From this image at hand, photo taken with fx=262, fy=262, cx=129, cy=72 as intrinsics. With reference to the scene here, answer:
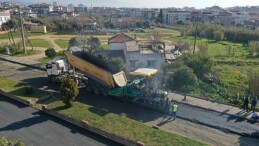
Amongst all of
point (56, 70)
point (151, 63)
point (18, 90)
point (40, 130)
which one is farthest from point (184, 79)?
point (18, 90)

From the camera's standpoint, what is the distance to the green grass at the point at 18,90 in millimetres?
20297

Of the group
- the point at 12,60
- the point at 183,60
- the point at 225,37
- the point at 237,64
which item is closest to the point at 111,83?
the point at 183,60

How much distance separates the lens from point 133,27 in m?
105

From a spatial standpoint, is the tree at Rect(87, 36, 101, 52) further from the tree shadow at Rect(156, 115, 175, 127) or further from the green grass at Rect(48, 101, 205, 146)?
the tree shadow at Rect(156, 115, 175, 127)

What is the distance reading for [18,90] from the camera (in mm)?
21391

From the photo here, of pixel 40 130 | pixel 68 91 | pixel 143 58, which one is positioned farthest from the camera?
pixel 143 58

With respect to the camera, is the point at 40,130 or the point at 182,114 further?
the point at 182,114

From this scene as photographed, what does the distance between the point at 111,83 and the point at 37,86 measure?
7.62 m

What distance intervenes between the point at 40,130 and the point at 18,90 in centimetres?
760

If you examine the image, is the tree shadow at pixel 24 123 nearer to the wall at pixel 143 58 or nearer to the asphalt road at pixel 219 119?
the asphalt road at pixel 219 119

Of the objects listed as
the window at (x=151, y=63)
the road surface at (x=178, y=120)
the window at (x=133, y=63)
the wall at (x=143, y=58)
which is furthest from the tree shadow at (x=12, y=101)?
the window at (x=151, y=63)

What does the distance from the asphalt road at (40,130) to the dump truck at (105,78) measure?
5.21 metres

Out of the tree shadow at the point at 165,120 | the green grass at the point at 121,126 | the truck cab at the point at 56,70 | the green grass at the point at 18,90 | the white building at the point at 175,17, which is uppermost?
the white building at the point at 175,17

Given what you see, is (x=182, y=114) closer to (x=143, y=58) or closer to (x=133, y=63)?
(x=143, y=58)
